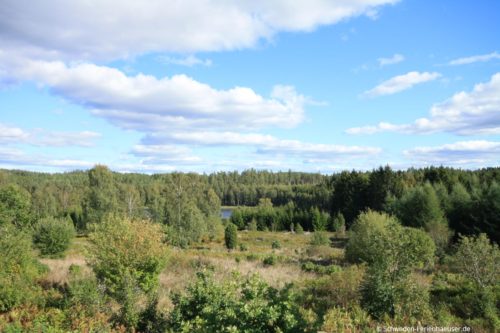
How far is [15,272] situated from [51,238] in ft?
47.2

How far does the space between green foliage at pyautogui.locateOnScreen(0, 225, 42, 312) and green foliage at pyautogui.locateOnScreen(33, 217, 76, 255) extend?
12223mm

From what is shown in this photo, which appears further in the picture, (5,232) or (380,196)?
(380,196)

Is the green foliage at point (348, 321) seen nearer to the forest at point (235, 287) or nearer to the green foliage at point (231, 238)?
the forest at point (235, 287)

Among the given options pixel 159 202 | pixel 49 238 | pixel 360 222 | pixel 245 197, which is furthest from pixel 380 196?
pixel 245 197

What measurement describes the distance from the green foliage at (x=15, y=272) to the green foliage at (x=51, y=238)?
12223 mm

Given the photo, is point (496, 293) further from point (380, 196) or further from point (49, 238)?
point (380, 196)

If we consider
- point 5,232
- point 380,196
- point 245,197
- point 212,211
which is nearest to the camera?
point 5,232

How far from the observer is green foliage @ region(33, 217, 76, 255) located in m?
27.6

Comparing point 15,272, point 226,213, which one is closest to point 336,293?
point 15,272

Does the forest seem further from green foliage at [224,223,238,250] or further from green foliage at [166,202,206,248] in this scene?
green foliage at [166,202,206,248]

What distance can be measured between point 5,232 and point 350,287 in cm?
1343

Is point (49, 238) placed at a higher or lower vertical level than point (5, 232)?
lower

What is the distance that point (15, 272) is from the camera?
14.3 m

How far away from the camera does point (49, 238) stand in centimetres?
2764
